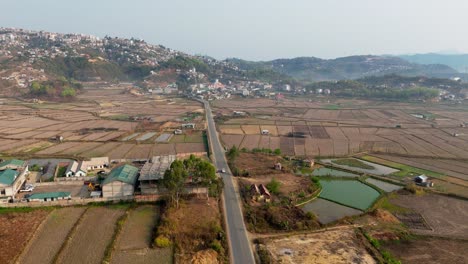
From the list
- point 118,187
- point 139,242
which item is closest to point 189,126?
point 118,187

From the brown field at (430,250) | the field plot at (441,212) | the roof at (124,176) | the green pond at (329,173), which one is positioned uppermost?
the roof at (124,176)

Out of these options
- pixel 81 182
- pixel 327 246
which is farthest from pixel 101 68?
pixel 327 246

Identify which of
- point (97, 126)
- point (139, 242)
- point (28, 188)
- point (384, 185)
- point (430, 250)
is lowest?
point (430, 250)

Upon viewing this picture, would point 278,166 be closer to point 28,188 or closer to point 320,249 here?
point 320,249

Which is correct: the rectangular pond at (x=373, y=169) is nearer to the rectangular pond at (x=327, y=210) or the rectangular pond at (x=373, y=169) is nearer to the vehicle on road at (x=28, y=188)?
the rectangular pond at (x=327, y=210)

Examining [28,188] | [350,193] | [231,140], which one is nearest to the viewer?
Answer: [28,188]

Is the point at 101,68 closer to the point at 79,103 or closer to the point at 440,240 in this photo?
the point at 79,103

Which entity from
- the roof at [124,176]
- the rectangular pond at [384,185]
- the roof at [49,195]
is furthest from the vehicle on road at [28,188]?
the rectangular pond at [384,185]
